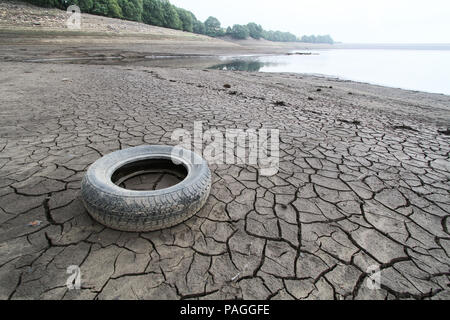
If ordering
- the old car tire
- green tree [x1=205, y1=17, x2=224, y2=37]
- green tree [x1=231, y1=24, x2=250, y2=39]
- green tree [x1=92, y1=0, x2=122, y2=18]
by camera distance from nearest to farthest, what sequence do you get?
the old car tire < green tree [x1=92, y1=0, x2=122, y2=18] < green tree [x1=231, y1=24, x2=250, y2=39] < green tree [x1=205, y1=17, x2=224, y2=37]

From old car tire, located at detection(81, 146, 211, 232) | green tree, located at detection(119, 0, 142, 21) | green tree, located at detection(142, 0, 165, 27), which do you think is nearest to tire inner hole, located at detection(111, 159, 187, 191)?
old car tire, located at detection(81, 146, 211, 232)

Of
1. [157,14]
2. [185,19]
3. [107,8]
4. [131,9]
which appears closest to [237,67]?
[107,8]

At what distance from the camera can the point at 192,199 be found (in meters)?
1.71

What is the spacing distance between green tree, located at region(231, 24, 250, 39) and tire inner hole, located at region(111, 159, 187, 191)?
7284 cm

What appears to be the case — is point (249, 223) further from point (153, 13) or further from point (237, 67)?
point (153, 13)

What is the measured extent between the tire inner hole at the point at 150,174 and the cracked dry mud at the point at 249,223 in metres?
0.41

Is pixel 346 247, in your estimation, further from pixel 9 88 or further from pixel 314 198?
pixel 9 88

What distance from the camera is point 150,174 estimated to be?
2328 millimetres

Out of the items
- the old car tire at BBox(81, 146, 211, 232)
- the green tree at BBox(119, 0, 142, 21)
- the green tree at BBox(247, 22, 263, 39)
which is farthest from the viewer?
the green tree at BBox(247, 22, 263, 39)

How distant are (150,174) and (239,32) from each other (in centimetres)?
7361

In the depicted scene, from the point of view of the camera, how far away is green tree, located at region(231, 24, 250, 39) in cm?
6488

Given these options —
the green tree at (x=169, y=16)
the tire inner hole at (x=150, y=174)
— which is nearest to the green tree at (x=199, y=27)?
the green tree at (x=169, y=16)

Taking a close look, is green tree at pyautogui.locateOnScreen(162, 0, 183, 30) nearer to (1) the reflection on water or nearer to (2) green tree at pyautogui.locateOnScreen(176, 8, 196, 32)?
(2) green tree at pyautogui.locateOnScreen(176, 8, 196, 32)

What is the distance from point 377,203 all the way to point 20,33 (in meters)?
25.2
